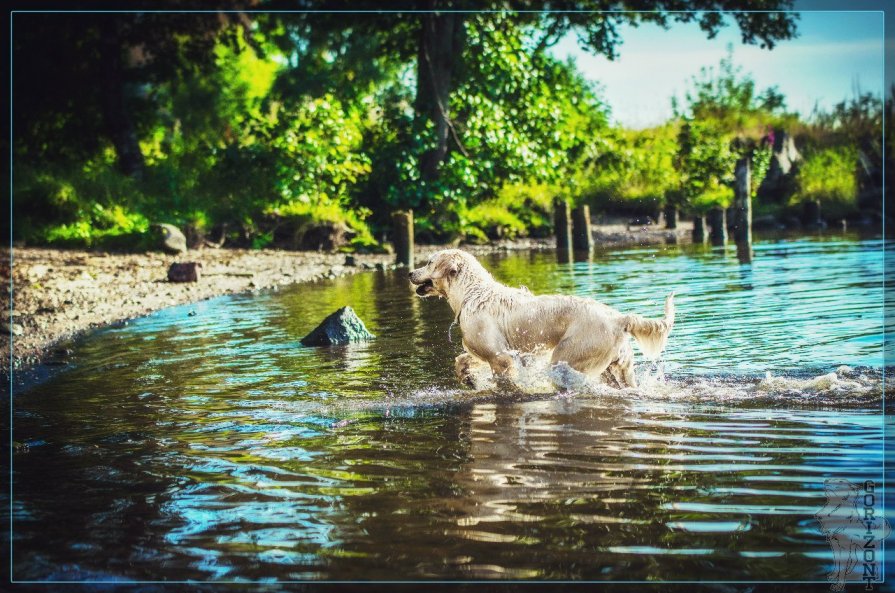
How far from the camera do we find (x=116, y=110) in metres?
29.3

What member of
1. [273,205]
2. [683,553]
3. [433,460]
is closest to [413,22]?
[273,205]

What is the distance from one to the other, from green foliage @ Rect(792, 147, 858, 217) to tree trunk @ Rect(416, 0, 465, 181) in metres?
14.7

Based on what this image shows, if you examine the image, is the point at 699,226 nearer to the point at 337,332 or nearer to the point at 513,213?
the point at 513,213

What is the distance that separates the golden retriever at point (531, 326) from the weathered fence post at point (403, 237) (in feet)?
47.1

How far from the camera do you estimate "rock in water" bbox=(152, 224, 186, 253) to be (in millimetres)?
22984

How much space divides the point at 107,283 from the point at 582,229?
571 inches

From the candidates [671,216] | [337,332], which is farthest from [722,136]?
[337,332]

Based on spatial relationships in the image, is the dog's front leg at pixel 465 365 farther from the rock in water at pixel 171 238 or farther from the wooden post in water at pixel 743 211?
the wooden post in water at pixel 743 211

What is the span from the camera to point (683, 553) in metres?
4.33

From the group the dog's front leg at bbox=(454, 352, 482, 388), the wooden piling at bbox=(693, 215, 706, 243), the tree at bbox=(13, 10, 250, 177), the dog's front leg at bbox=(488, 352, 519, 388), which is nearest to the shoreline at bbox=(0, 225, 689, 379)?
the wooden piling at bbox=(693, 215, 706, 243)

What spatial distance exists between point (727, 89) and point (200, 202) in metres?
21.0

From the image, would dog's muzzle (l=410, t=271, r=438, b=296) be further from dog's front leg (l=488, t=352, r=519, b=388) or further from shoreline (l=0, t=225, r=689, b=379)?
shoreline (l=0, t=225, r=689, b=379)

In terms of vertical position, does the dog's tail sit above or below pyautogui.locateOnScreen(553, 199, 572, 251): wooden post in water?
below

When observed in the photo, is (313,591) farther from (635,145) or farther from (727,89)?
(727,89)
